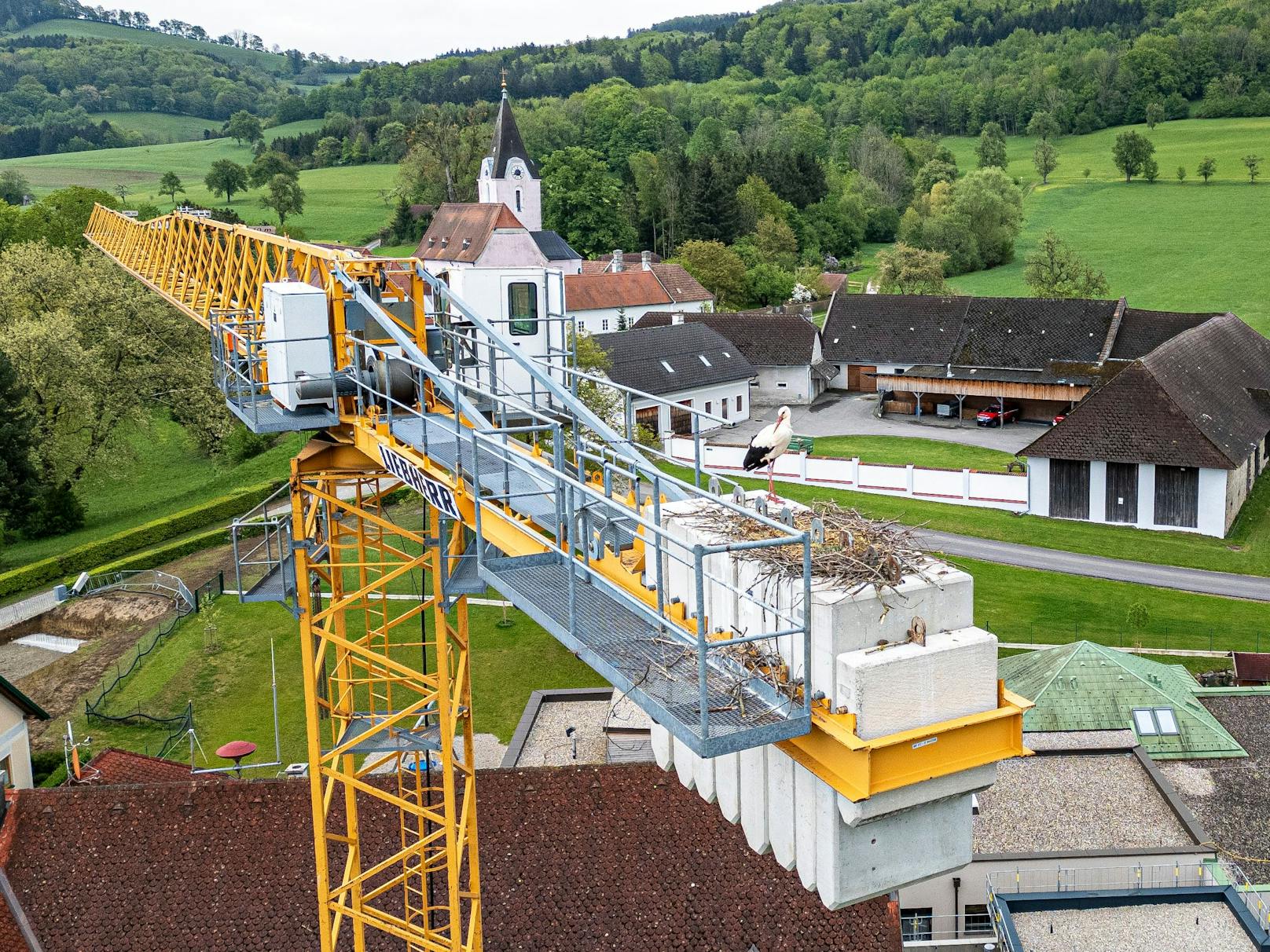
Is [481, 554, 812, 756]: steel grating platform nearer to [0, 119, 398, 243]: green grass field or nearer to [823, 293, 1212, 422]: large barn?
[823, 293, 1212, 422]: large barn

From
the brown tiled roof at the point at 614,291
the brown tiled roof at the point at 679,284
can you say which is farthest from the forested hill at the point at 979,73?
the brown tiled roof at the point at 614,291

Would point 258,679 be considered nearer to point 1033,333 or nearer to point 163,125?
point 1033,333

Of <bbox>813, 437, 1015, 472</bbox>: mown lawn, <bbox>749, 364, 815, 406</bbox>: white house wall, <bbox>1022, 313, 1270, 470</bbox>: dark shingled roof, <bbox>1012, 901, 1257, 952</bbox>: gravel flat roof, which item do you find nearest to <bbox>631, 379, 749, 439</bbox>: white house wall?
<bbox>749, 364, 815, 406</bbox>: white house wall

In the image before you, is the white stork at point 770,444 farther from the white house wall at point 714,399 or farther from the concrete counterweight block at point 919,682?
the white house wall at point 714,399

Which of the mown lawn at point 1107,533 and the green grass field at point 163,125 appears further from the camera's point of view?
the green grass field at point 163,125

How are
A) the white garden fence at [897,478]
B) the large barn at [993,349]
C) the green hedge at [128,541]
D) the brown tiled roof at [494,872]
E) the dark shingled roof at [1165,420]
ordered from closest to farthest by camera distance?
the brown tiled roof at [494,872], the green hedge at [128,541], the dark shingled roof at [1165,420], the white garden fence at [897,478], the large barn at [993,349]

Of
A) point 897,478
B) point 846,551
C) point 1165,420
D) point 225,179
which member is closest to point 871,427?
point 897,478

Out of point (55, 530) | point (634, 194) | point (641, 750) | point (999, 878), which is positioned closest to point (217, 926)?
point (641, 750)
